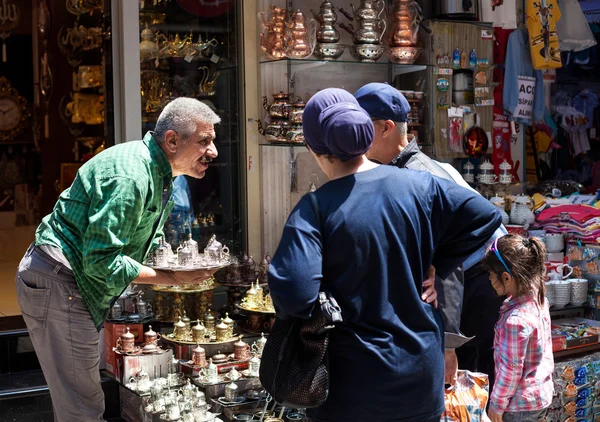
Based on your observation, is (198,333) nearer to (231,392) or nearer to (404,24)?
(231,392)

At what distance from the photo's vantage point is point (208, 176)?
6.49 m

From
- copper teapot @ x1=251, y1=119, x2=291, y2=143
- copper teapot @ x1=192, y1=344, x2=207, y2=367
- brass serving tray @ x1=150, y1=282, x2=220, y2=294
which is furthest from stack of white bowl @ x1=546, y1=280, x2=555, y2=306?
copper teapot @ x1=192, y1=344, x2=207, y2=367

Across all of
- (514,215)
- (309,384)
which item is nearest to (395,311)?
(309,384)

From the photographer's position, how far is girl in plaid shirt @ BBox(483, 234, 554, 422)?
159 inches

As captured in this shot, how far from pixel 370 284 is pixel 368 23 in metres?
4.18

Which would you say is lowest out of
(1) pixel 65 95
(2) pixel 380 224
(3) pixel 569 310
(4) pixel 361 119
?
(3) pixel 569 310

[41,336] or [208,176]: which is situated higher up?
[208,176]

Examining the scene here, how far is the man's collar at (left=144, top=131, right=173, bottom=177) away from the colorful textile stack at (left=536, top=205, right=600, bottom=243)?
3799mm

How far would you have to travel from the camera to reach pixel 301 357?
8.95 feet

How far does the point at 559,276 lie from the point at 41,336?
151 inches

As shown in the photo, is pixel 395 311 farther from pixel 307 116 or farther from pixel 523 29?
pixel 523 29

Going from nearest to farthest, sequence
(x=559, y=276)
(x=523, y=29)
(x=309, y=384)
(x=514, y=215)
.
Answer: (x=309, y=384), (x=559, y=276), (x=514, y=215), (x=523, y=29)

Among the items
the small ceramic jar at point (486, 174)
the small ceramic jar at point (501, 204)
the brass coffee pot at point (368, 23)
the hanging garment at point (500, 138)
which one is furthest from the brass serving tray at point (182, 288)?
the hanging garment at point (500, 138)

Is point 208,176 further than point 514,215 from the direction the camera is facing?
No
